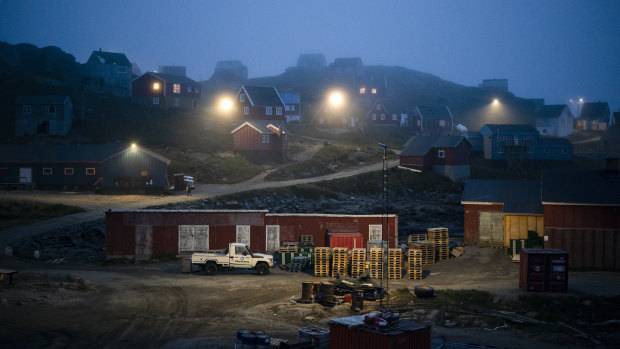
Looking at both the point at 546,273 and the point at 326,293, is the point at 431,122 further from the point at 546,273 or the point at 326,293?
the point at 326,293

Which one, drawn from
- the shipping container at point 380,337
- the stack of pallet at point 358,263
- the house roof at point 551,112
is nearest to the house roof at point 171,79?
the stack of pallet at point 358,263

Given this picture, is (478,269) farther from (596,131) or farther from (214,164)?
(596,131)

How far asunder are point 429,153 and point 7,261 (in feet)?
177

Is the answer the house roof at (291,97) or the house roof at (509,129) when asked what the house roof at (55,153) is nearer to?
the house roof at (291,97)

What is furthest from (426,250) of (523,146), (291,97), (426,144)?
(291,97)

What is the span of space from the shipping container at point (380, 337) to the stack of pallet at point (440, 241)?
21.9 metres

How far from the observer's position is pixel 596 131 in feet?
422

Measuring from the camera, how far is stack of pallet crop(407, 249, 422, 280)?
1425 inches

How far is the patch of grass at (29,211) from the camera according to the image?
4869 centimetres

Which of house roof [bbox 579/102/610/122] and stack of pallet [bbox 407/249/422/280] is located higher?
house roof [bbox 579/102/610/122]

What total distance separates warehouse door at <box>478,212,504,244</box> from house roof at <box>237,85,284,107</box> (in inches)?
2167

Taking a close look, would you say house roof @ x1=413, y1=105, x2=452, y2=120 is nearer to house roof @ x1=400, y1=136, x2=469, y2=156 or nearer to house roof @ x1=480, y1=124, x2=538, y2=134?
house roof @ x1=480, y1=124, x2=538, y2=134

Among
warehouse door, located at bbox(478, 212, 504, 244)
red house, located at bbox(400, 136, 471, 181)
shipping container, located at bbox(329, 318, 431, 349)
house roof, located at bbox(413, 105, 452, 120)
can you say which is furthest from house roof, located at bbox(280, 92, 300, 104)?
shipping container, located at bbox(329, 318, 431, 349)

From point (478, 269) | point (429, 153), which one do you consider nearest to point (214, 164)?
point (429, 153)
